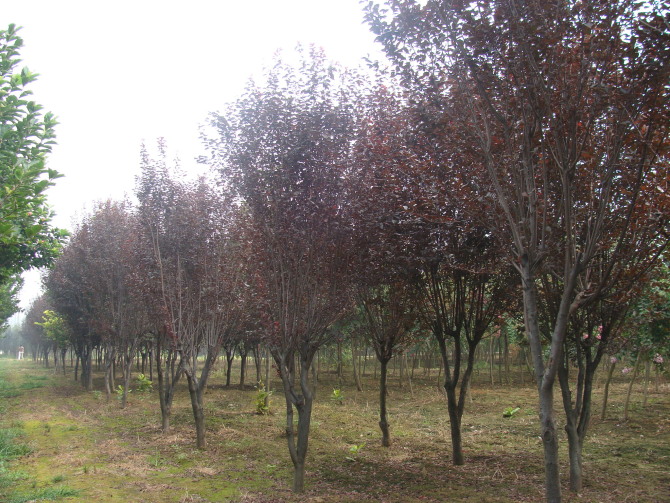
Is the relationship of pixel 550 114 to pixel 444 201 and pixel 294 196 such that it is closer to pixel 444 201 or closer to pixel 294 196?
pixel 444 201

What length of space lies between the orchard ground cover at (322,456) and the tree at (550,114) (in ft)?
13.9

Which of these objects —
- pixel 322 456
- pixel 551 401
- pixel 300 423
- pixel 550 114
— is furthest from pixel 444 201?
pixel 322 456

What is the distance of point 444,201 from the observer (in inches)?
264

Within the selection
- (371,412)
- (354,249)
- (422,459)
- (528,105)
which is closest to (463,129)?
(528,105)

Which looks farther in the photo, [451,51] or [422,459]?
[422,459]

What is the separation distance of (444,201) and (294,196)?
8.93ft

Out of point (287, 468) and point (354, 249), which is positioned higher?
point (354, 249)

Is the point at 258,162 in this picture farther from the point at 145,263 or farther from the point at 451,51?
the point at 145,263

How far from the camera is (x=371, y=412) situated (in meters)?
18.7

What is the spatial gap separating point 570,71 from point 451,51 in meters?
1.43

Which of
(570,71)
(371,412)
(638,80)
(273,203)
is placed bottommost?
(371,412)

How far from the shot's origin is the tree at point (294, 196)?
8125mm

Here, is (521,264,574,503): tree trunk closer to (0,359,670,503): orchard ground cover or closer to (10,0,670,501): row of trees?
(10,0,670,501): row of trees

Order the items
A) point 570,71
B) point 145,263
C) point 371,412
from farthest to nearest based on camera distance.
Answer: point 371,412 < point 145,263 < point 570,71
